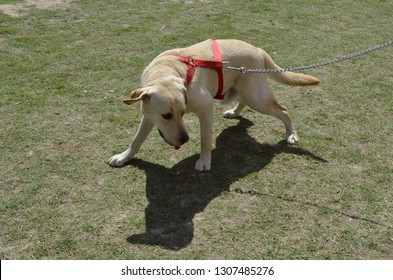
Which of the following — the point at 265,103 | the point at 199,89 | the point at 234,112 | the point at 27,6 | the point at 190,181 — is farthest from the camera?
the point at 27,6

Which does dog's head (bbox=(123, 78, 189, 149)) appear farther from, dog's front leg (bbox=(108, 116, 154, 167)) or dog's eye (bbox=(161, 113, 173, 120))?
dog's front leg (bbox=(108, 116, 154, 167))

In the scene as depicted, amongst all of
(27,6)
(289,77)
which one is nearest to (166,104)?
(289,77)

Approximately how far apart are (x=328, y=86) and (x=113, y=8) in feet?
17.5

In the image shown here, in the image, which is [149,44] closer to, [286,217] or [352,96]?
[352,96]

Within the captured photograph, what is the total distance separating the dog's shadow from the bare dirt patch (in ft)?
19.4

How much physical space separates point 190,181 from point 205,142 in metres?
0.46

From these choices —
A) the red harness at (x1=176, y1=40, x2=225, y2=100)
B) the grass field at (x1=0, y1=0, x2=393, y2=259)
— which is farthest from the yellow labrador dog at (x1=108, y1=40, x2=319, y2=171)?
the grass field at (x1=0, y1=0, x2=393, y2=259)

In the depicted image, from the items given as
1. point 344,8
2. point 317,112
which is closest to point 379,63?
point 317,112

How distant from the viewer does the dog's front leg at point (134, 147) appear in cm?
484

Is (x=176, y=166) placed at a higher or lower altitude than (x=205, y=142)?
lower

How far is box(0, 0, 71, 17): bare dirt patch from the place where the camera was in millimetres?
9241

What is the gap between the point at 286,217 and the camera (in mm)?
4238

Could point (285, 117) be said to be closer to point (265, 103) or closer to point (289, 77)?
point (265, 103)

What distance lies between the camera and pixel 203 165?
4887mm
